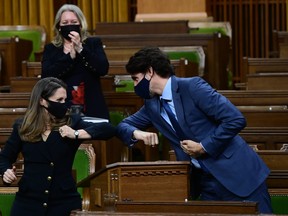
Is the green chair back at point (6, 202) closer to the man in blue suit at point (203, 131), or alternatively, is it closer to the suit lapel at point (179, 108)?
the man in blue suit at point (203, 131)

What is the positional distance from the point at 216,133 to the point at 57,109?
825mm

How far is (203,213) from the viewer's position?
13.6 ft

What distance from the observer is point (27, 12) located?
1281 centimetres

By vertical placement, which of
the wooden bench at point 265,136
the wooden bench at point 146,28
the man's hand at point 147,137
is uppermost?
the wooden bench at point 146,28

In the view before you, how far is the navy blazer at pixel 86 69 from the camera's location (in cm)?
657

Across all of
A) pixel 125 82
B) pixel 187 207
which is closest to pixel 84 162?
A: pixel 125 82

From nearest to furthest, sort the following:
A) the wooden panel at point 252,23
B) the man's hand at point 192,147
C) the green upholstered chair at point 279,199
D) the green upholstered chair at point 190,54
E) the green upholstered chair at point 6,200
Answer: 1. the man's hand at point 192,147
2. the green upholstered chair at point 279,199
3. the green upholstered chair at point 6,200
4. the green upholstered chair at point 190,54
5. the wooden panel at point 252,23

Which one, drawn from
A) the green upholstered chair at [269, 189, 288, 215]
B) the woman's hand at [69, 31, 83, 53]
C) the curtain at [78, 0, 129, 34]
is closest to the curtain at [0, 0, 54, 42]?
the curtain at [78, 0, 129, 34]

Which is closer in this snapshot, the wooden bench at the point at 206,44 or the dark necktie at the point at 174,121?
the dark necktie at the point at 174,121

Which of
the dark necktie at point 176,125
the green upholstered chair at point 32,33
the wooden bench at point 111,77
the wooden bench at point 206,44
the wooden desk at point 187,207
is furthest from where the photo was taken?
the green upholstered chair at point 32,33

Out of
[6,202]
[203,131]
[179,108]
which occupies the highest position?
[179,108]

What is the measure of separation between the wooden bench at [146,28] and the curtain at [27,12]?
7.03ft

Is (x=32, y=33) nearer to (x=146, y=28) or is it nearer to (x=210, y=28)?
(x=146, y=28)

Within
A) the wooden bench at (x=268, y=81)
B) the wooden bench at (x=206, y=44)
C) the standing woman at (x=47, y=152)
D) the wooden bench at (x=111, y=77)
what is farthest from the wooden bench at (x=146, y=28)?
the standing woman at (x=47, y=152)
